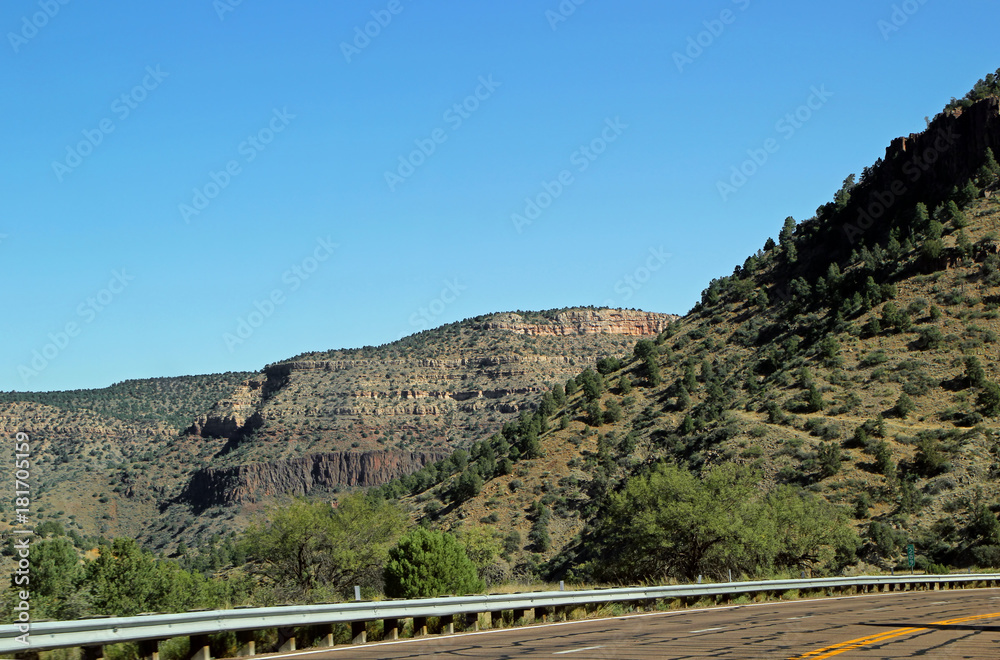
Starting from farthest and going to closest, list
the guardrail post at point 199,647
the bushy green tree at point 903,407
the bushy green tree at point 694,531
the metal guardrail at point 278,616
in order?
1. the bushy green tree at point 903,407
2. the bushy green tree at point 694,531
3. the guardrail post at point 199,647
4. the metal guardrail at point 278,616

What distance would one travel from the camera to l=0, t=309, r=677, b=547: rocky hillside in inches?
4865

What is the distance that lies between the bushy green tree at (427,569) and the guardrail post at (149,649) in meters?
22.0

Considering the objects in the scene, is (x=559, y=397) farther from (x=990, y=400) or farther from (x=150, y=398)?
(x=150, y=398)

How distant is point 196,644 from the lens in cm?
1209

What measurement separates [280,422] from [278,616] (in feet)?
457

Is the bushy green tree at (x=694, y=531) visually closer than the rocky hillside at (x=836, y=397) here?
Yes

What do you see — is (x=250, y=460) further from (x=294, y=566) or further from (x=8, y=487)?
(x=294, y=566)

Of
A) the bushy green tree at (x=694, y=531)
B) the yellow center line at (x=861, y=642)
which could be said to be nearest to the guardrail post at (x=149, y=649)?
the yellow center line at (x=861, y=642)

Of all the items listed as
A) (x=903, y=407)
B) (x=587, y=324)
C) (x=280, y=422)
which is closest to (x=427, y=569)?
(x=903, y=407)

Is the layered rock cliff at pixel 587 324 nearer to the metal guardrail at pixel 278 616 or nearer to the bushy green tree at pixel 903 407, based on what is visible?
the bushy green tree at pixel 903 407

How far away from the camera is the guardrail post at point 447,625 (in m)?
16.6

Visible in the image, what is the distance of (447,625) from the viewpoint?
1670cm

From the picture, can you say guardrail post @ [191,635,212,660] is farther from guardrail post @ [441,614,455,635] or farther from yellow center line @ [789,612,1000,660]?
yellow center line @ [789,612,1000,660]

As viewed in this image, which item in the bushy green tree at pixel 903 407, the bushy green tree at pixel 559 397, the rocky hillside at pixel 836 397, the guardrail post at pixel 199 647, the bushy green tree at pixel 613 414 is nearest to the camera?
the guardrail post at pixel 199 647
